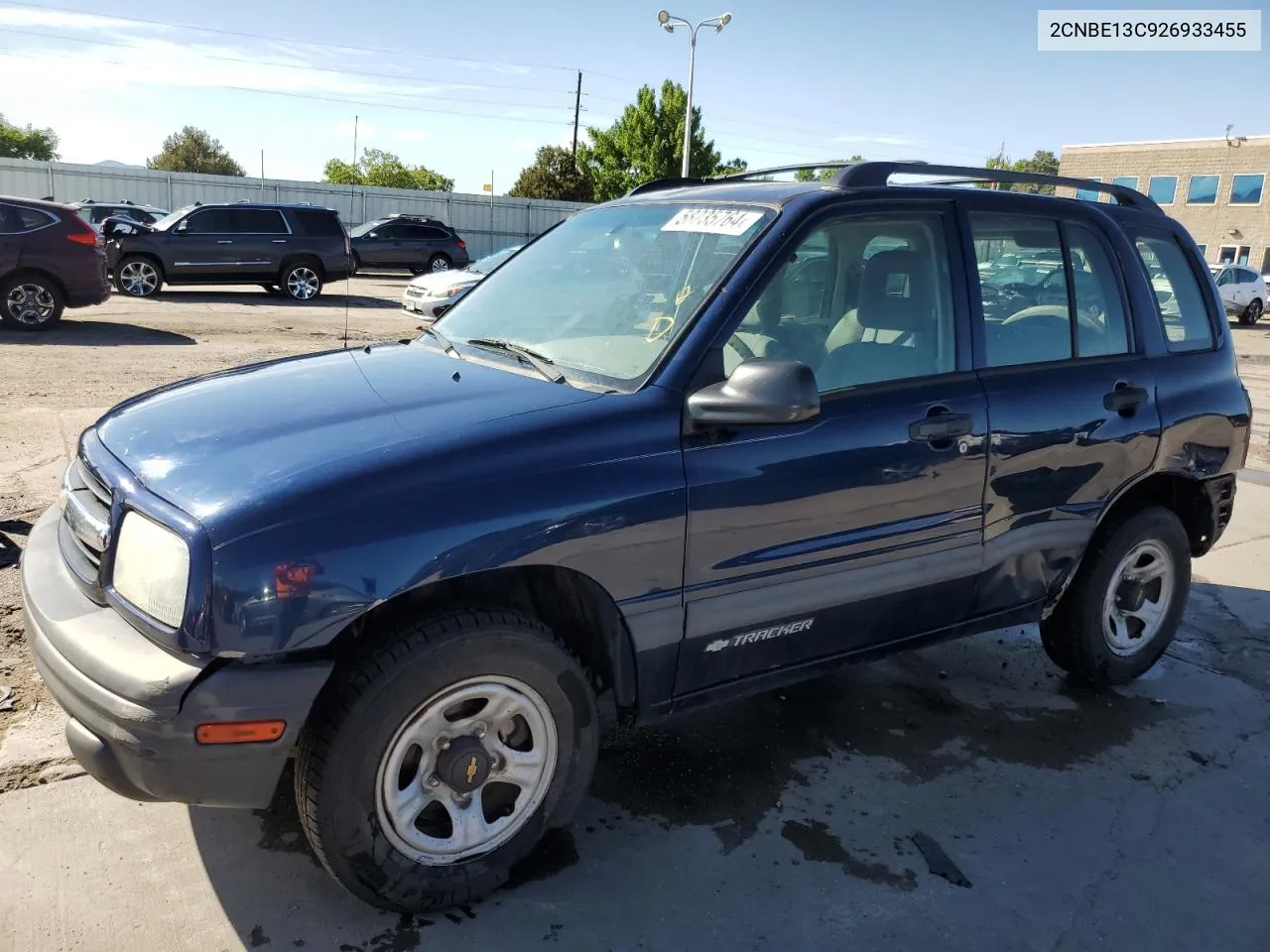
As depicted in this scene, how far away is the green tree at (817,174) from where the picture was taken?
3570 millimetres

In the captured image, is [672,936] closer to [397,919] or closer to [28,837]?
[397,919]

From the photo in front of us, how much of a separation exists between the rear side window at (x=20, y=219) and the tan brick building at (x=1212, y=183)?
51.0 meters

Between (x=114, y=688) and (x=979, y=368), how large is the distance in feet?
9.28

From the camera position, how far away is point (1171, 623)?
4477 mm

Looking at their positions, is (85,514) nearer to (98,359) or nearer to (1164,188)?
(98,359)

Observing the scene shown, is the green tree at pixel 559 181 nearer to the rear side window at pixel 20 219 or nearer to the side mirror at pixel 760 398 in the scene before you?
the rear side window at pixel 20 219

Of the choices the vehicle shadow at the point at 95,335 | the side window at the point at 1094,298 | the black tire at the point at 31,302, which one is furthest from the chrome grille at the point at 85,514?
the black tire at the point at 31,302

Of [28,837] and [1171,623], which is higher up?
[1171,623]

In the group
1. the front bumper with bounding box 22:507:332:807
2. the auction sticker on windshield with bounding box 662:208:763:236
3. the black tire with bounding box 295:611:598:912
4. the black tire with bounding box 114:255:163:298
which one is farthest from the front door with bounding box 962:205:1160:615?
the black tire with bounding box 114:255:163:298

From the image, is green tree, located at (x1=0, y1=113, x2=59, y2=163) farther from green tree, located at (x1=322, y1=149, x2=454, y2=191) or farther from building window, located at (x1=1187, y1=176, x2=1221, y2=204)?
building window, located at (x1=1187, y1=176, x2=1221, y2=204)

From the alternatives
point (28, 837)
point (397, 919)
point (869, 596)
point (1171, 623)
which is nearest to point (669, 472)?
point (869, 596)

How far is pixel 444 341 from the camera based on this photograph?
3672 mm

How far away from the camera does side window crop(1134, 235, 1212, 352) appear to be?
4250 millimetres

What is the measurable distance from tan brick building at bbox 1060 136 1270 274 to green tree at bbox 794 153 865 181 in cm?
5391
